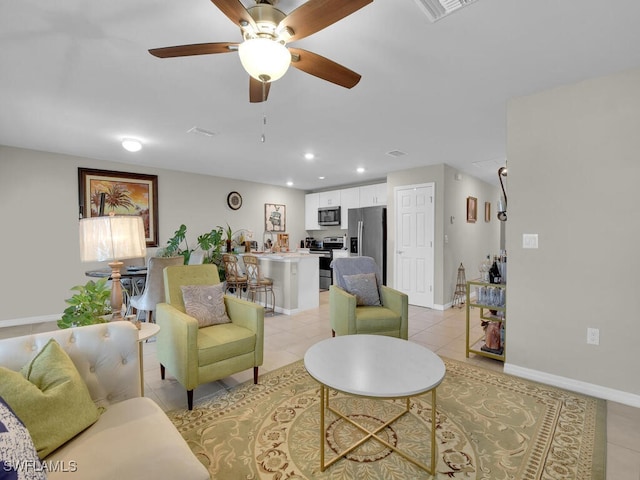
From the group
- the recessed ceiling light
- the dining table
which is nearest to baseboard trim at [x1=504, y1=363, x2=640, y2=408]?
the dining table

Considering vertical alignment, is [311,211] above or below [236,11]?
below

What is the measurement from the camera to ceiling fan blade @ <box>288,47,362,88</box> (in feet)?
5.05

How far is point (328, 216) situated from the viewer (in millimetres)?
6957

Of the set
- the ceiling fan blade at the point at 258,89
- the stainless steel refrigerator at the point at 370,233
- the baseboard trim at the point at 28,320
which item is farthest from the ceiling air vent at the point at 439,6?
the baseboard trim at the point at 28,320

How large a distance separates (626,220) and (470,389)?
1681 mm

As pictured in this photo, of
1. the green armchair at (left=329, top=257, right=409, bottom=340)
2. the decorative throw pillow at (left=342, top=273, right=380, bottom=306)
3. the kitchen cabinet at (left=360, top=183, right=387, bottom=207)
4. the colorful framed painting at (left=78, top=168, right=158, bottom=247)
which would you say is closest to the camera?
the green armchair at (left=329, top=257, right=409, bottom=340)

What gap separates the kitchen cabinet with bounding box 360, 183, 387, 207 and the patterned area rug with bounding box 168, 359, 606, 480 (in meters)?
4.01

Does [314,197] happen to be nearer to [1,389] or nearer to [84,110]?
[84,110]

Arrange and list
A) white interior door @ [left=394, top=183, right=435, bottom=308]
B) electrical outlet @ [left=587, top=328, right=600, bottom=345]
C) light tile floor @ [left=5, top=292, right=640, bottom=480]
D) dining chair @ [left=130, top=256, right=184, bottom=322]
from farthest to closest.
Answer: white interior door @ [left=394, top=183, right=435, bottom=308], dining chair @ [left=130, top=256, right=184, bottom=322], electrical outlet @ [left=587, top=328, right=600, bottom=345], light tile floor @ [left=5, top=292, right=640, bottom=480]

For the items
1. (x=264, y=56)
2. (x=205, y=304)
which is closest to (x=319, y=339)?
(x=205, y=304)

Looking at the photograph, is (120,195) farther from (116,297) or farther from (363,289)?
(363,289)

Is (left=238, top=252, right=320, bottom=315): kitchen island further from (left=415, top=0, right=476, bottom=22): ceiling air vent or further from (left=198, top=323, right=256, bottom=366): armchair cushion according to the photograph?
(left=415, top=0, right=476, bottom=22): ceiling air vent

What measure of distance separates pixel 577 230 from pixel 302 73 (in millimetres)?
2416

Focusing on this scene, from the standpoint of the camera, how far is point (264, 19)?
1407 millimetres
